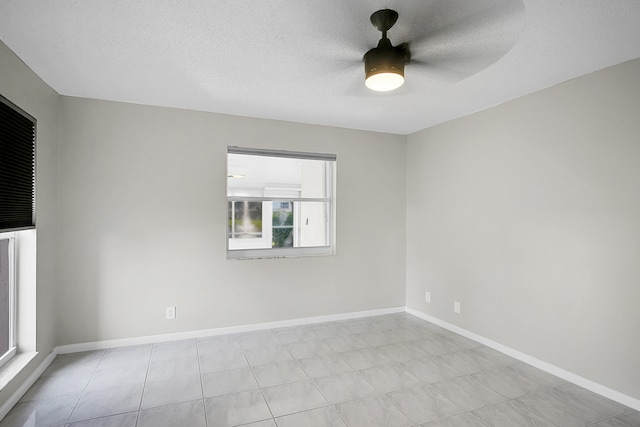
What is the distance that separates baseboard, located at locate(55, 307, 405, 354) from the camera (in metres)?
3.17

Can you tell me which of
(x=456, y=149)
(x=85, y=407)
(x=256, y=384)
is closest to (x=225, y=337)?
(x=256, y=384)

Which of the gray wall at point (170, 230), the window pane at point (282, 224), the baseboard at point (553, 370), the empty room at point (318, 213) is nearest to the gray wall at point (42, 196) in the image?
the empty room at point (318, 213)

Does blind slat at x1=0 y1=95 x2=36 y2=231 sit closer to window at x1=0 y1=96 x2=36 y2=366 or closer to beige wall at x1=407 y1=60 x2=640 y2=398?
window at x1=0 y1=96 x2=36 y2=366

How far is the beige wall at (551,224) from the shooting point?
2377 mm

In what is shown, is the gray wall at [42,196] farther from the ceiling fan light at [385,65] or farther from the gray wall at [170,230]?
the ceiling fan light at [385,65]

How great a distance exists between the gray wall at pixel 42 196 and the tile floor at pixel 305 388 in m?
0.26

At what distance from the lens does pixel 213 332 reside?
359 cm

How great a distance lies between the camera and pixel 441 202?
13.0 ft

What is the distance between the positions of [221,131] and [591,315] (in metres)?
3.67

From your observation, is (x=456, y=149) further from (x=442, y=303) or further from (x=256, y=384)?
(x=256, y=384)

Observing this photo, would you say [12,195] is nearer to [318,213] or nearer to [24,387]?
[24,387]

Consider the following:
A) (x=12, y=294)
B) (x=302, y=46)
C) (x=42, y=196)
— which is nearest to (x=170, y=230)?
(x=42, y=196)

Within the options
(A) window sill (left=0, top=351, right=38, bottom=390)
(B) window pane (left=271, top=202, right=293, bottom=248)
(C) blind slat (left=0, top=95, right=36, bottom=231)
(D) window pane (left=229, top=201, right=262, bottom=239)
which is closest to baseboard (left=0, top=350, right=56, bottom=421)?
(A) window sill (left=0, top=351, right=38, bottom=390)

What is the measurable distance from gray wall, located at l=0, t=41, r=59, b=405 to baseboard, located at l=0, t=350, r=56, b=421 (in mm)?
35
